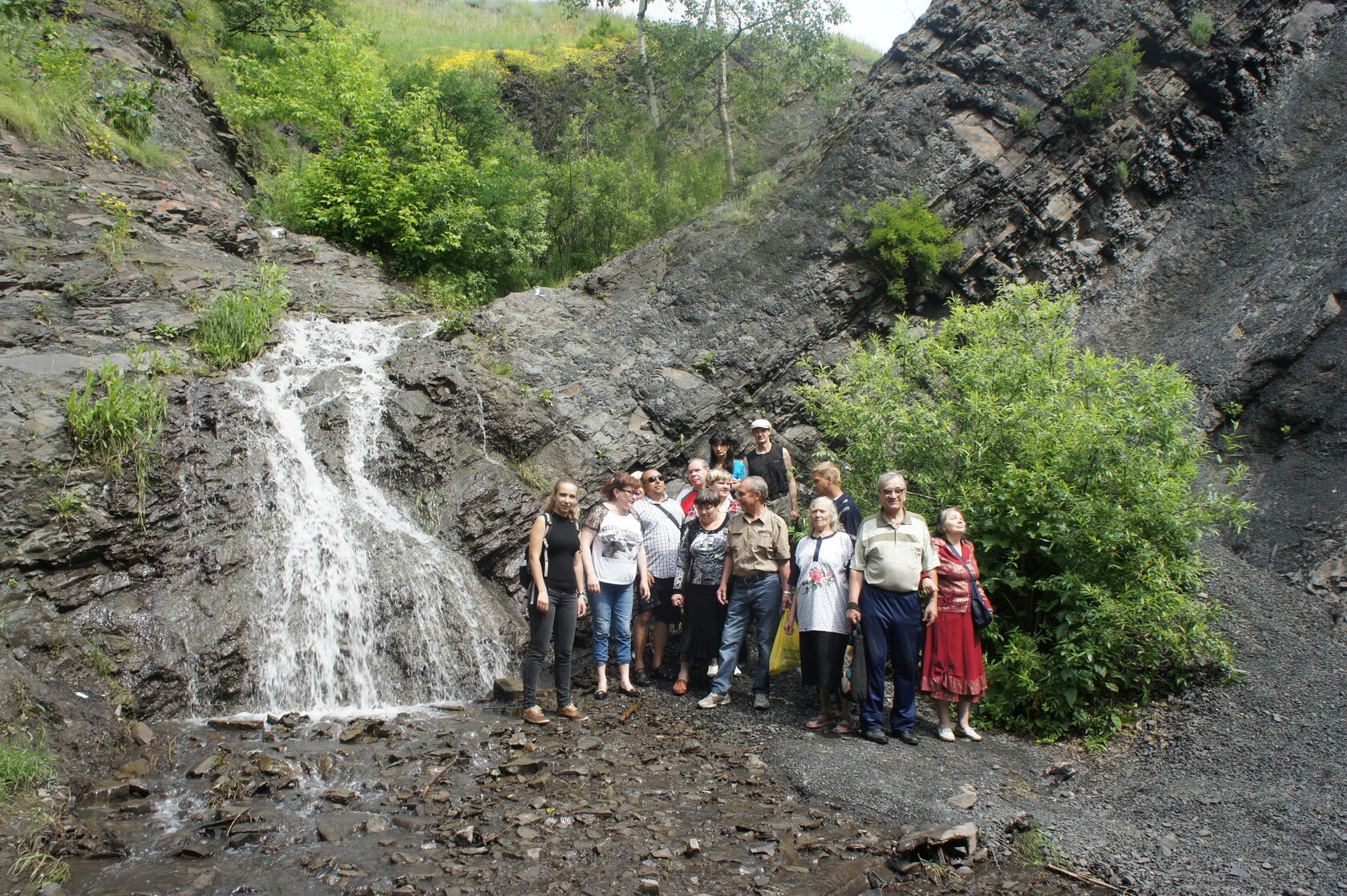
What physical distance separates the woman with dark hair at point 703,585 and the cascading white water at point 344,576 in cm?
202

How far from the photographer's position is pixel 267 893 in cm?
390

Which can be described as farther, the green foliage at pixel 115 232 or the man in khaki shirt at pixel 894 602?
the green foliage at pixel 115 232

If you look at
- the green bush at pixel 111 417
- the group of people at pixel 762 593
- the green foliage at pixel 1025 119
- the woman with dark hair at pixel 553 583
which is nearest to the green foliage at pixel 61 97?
the green bush at pixel 111 417

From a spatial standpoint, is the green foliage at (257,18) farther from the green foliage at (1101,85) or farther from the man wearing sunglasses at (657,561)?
the man wearing sunglasses at (657,561)

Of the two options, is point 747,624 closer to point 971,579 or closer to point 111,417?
point 971,579

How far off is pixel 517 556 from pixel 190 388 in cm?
403

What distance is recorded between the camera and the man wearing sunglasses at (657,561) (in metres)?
7.76

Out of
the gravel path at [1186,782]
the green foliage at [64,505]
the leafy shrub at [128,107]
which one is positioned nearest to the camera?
the gravel path at [1186,782]

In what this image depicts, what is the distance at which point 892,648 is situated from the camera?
582 centimetres

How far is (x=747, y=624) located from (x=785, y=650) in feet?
1.56

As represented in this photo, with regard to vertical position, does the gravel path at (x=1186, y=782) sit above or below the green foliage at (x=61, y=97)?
below

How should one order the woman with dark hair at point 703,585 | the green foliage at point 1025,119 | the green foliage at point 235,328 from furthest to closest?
the green foliage at point 1025,119 → the green foliage at point 235,328 → the woman with dark hair at point 703,585

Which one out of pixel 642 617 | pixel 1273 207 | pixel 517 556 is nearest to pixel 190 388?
pixel 517 556

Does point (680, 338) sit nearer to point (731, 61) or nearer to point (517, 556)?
point (517, 556)
